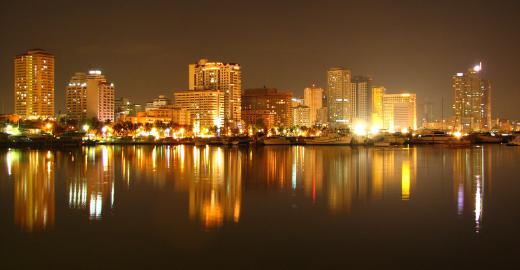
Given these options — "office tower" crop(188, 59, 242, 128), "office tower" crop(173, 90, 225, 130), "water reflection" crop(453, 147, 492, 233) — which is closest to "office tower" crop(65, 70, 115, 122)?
"office tower" crop(173, 90, 225, 130)

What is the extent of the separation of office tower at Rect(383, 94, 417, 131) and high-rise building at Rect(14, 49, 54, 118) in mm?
86559

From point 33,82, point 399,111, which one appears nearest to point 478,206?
point 33,82

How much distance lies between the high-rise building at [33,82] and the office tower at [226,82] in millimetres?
33355

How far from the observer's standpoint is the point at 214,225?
11.7 metres

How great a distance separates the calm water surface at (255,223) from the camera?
9.41 meters

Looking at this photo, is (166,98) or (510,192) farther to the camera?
(166,98)

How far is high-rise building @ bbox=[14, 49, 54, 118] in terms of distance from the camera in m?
115

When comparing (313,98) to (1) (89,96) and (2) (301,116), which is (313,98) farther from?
(1) (89,96)

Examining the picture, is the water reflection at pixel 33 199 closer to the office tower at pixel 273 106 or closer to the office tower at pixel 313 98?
the office tower at pixel 273 106

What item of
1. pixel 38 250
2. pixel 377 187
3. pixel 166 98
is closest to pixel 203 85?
pixel 166 98

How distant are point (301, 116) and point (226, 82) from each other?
39050 millimetres

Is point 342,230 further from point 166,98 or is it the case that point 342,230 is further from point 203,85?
point 166,98

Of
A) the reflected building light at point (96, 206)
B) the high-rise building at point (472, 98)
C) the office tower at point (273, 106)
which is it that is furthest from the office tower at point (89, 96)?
the reflected building light at point (96, 206)

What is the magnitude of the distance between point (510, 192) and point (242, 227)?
1044 centimetres
